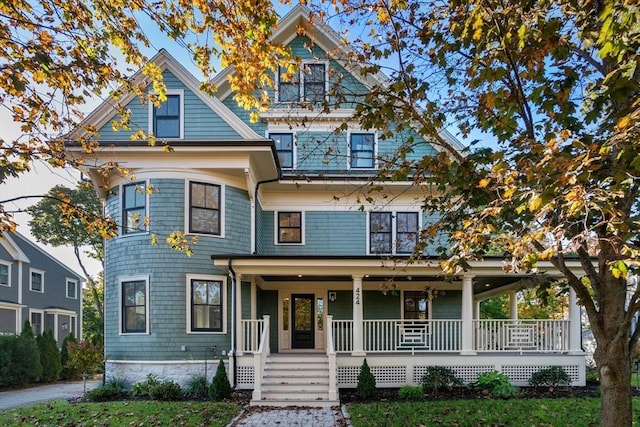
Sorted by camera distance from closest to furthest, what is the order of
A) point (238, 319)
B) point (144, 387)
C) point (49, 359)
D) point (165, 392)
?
point (165, 392)
point (144, 387)
point (238, 319)
point (49, 359)

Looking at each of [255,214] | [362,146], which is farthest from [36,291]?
[362,146]

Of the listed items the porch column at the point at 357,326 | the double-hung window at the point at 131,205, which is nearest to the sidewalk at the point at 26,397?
the double-hung window at the point at 131,205

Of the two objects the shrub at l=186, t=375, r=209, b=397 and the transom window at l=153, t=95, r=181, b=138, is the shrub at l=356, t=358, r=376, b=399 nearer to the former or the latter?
the shrub at l=186, t=375, r=209, b=397

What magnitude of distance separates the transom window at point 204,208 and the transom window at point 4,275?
16268 millimetres

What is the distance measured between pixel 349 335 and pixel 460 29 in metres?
10.5

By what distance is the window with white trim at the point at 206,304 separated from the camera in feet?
38.8

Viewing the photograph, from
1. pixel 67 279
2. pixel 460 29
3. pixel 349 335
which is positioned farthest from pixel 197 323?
pixel 67 279

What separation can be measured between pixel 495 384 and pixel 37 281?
24.9 meters

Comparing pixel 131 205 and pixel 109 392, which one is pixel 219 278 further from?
pixel 109 392

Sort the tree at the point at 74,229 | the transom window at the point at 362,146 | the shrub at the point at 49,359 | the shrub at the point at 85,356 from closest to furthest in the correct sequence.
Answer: the shrub at the point at 85,356
the transom window at the point at 362,146
the shrub at the point at 49,359
the tree at the point at 74,229

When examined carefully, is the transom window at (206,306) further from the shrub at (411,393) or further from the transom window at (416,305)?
the transom window at (416,305)

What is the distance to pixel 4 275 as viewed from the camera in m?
22.3

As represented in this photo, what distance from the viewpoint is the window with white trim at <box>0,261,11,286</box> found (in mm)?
22094

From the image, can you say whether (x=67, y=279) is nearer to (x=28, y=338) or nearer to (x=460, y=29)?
(x=28, y=338)
